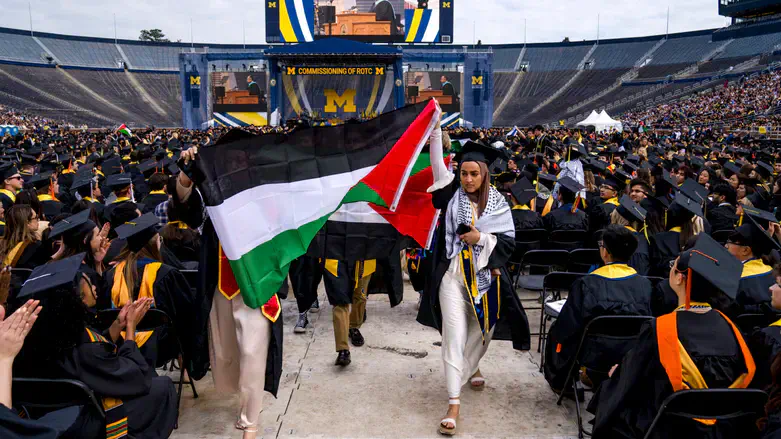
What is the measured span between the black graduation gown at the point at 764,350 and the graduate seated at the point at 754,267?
993mm

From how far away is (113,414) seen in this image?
302 centimetres

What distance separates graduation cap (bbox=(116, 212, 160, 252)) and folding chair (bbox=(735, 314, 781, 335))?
3.72m

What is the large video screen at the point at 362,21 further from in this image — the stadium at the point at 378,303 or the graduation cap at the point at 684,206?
the graduation cap at the point at 684,206

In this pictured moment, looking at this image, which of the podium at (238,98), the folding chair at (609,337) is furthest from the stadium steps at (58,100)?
the folding chair at (609,337)

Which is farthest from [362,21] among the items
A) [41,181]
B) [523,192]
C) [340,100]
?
[523,192]

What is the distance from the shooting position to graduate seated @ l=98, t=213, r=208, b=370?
398 cm

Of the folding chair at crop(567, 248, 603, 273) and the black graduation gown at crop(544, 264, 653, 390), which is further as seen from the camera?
the folding chair at crop(567, 248, 603, 273)

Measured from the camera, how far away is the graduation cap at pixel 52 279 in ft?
8.66

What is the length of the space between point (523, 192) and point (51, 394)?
541 centimetres

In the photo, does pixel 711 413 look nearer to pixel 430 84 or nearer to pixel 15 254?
pixel 15 254

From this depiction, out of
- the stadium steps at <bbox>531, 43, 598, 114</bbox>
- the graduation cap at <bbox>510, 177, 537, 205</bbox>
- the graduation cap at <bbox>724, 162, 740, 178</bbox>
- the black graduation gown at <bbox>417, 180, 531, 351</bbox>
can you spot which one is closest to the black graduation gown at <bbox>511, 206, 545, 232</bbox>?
the graduation cap at <bbox>510, 177, 537, 205</bbox>

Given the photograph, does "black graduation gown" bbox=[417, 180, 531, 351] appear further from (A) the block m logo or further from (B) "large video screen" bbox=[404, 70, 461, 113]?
(A) the block m logo

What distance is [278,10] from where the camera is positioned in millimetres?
41938

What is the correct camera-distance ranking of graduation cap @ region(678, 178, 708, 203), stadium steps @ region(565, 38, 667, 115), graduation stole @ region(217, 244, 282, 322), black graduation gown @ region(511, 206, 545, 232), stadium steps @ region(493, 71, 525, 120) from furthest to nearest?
stadium steps @ region(493, 71, 525, 120) → stadium steps @ region(565, 38, 667, 115) → black graduation gown @ region(511, 206, 545, 232) → graduation cap @ region(678, 178, 708, 203) → graduation stole @ region(217, 244, 282, 322)
